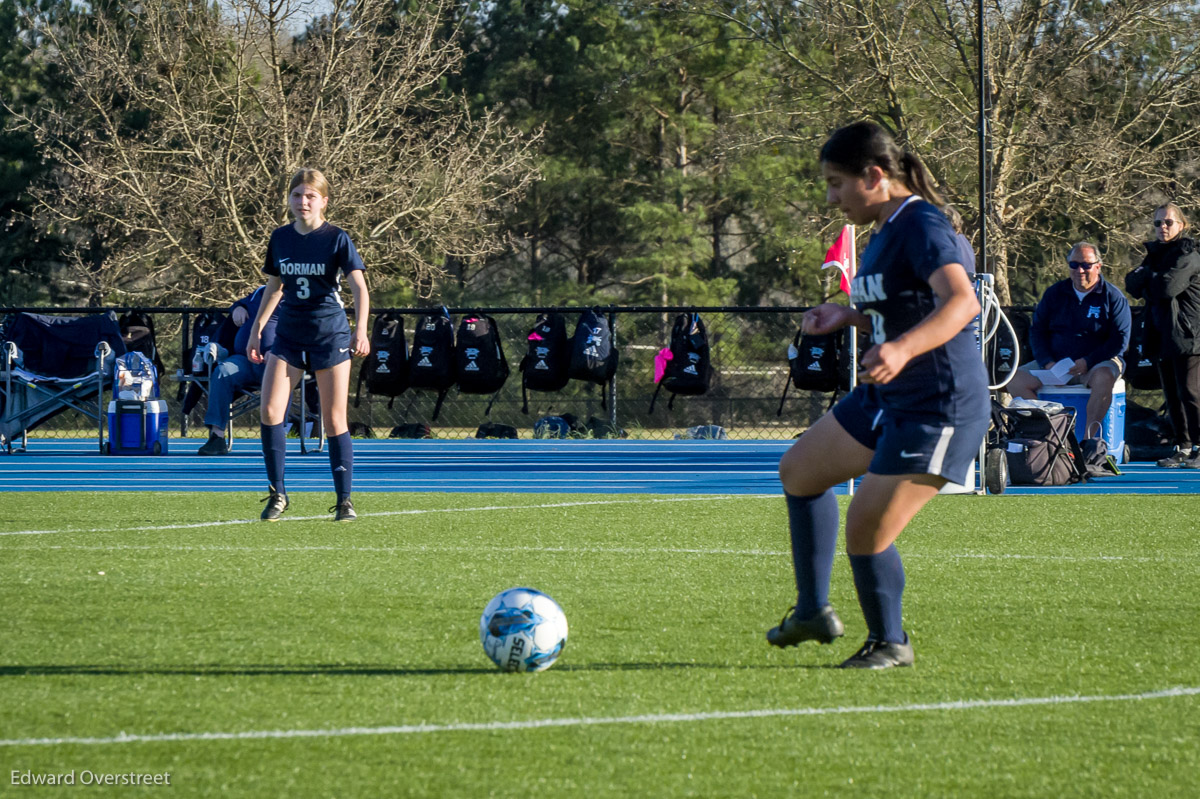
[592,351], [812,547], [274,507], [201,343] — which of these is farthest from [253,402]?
[812,547]

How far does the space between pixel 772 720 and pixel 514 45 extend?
95.8ft

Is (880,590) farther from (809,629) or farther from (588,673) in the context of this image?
(588,673)

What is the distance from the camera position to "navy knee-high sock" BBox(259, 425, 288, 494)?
847 cm

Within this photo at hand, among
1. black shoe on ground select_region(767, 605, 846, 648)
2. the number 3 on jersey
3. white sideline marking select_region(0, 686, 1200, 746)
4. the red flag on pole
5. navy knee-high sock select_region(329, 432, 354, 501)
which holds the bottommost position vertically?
white sideline marking select_region(0, 686, 1200, 746)

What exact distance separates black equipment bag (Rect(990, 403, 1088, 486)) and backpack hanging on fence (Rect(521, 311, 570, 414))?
27.1ft

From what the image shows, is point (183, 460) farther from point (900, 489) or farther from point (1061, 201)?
point (1061, 201)

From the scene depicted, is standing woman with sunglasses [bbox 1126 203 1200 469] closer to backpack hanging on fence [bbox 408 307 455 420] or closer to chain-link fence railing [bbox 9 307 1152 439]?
Result: backpack hanging on fence [bbox 408 307 455 420]

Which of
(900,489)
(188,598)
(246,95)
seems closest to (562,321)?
(246,95)

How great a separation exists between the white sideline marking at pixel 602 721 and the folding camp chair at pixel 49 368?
12577 mm

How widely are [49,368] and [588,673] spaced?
1322 centimetres

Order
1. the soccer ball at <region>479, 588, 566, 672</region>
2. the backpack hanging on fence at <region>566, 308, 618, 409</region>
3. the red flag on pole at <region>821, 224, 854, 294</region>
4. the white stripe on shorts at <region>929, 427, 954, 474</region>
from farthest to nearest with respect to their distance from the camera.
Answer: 1. the backpack hanging on fence at <region>566, 308, 618, 409</region>
2. the red flag on pole at <region>821, 224, 854, 294</region>
3. the soccer ball at <region>479, 588, 566, 672</region>
4. the white stripe on shorts at <region>929, 427, 954, 474</region>

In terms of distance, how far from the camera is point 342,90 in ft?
87.7

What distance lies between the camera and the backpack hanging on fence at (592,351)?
18625 millimetres

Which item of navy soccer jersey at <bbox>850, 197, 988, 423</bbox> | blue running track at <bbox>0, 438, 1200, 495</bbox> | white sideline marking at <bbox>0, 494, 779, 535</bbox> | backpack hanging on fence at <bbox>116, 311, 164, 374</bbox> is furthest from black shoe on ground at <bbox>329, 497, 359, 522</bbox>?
backpack hanging on fence at <bbox>116, 311, 164, 374</bbox>
